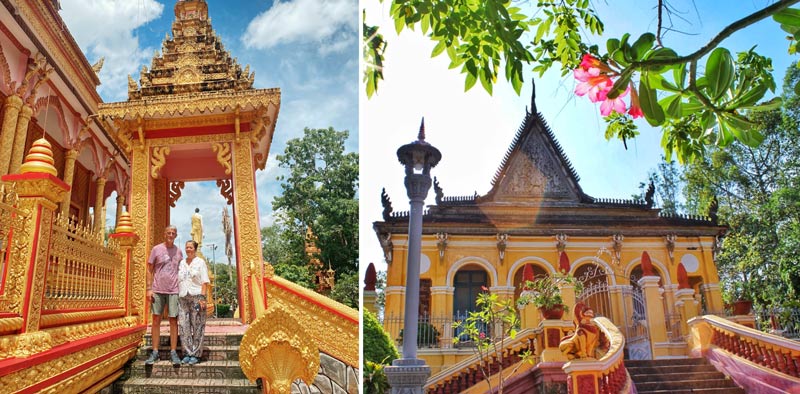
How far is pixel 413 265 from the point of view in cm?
216

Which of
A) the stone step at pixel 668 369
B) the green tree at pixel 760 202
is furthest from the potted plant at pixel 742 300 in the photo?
the stone step at pixel 668 369

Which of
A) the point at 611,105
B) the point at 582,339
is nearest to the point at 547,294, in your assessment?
the point at 582,339

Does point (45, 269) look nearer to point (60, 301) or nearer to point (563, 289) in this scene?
point (60, 301)

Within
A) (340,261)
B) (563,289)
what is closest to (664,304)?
(563,289)

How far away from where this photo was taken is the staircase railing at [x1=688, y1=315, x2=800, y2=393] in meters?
2.31

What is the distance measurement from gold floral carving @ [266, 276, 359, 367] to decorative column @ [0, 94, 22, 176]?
1329 mm

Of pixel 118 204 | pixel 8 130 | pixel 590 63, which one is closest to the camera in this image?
pixel 590 63

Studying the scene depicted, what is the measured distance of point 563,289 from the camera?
2.88m

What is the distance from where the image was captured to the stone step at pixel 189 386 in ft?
7.15

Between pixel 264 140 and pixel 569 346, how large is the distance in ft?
8.13

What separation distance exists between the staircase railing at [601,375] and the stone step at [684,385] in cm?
7

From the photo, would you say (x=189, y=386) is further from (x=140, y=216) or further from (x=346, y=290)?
(x=346, y=290)

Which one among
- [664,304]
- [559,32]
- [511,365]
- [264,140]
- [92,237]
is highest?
[264,140]

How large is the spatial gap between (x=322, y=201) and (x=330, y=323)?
3979 millimetres
